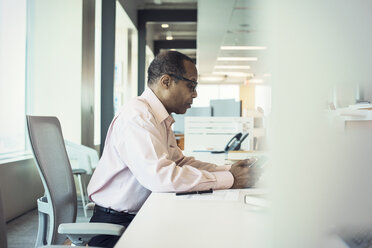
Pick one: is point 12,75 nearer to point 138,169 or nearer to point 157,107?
point 157,107

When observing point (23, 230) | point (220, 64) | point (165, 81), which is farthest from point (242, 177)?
point (220, 64)

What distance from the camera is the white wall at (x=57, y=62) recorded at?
174 inches

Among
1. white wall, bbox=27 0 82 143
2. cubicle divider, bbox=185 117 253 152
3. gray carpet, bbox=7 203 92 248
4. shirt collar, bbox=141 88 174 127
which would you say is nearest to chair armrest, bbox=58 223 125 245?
shirt collar, bbox=141 88 174 127

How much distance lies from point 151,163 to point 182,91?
1.72 ft

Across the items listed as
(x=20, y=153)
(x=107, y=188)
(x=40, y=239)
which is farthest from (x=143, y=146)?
(x=20, y=153)

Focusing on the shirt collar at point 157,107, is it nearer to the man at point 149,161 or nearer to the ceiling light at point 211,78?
the man at point 149,161

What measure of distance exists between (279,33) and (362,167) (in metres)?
0.16

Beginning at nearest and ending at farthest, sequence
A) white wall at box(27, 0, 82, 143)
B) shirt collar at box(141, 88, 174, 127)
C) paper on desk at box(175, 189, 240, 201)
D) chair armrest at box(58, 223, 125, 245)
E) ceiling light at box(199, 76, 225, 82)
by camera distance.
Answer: chair armrest at box(58, 223, 125, 245) < paper on desk at box(175, 189, 240, 201) < shirt collar at box(141, 88, 174, 127) < white wall at box(27, 0, 82, 143) < ceiling light at box(199, 76, 225, 82)

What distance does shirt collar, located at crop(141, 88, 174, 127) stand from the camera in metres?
1.62

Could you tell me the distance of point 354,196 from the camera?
39 centimetres

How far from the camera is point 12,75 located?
3906 millimetres

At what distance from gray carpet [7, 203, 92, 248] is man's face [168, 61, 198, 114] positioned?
182 centimetres

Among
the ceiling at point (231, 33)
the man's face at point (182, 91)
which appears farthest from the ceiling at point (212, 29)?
the man's face at point (182, 91)

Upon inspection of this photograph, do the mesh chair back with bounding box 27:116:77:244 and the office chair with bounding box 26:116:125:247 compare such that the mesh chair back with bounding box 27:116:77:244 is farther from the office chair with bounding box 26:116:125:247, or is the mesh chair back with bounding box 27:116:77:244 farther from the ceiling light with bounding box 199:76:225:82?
the ceiling light with bounding box 199:76:225:82
